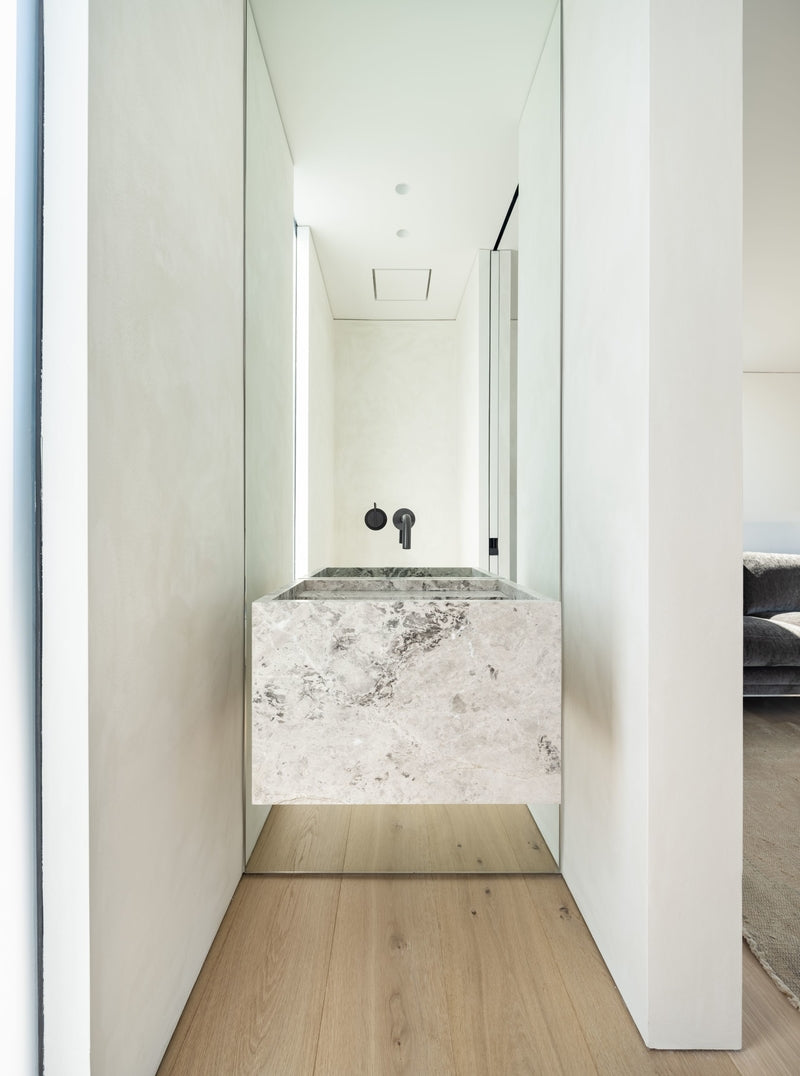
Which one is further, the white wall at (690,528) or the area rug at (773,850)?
the area rug at (773,850)

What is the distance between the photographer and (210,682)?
1.52m

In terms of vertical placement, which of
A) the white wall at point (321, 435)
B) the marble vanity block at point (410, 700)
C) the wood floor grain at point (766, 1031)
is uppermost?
the white wall at point (321, 435)

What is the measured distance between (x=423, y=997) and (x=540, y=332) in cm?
180

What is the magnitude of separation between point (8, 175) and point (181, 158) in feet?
1.71

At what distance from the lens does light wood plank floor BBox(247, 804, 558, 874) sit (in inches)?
75.2

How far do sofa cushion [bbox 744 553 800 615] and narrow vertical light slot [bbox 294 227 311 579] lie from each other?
311cm

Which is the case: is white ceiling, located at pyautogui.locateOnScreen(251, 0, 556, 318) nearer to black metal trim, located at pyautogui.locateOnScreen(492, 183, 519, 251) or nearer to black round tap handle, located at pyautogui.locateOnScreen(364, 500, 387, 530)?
black metal trim, located at pyautogui.locateOnScreen(492, 183, 519, 251)

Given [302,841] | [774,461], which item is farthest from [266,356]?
[774,461]

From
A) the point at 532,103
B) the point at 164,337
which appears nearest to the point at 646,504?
the point at 164,337

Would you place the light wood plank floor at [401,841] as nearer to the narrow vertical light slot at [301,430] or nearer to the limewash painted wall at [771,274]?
the narrow vertical light slot at [301,430]

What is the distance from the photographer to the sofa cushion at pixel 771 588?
4109 millimetres

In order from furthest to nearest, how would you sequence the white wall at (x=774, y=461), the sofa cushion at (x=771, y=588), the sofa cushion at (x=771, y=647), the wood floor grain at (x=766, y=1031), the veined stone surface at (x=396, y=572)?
the white wall at (x=774, y=461)
the sofa cushion at (x=771, y=588)
the sofa cushion at (x=771, y=647)
the veined stone surface at (x=396, y=572)
the wood floor grain at (x=766, y=1031)

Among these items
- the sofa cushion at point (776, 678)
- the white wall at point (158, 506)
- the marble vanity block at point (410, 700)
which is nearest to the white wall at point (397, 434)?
the white wall at point (158, 506)

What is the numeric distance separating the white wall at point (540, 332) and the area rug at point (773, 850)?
3.20ft
